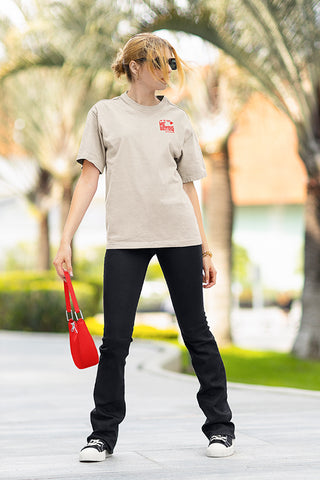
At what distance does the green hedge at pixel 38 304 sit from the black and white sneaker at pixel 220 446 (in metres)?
10.1

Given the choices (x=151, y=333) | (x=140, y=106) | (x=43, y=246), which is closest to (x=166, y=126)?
(x=140, y=106)

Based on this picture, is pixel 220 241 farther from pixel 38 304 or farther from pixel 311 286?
pixel 38 304

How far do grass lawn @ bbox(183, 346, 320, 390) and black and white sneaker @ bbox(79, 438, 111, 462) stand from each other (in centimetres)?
393

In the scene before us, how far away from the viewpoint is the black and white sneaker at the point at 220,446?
368cm

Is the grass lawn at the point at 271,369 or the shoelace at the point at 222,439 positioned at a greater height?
the shoelace at the point at 222,439

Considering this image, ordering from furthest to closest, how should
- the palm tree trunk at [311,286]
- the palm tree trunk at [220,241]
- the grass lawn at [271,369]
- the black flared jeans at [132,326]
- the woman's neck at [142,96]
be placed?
the palm tree trunk at [220,241] < the palm tree trunk at [311,286] < the grass lawn at [271,369] < the woman's neck at [142,96] < the black flared jeans at [132,326]

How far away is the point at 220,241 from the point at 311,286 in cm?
259

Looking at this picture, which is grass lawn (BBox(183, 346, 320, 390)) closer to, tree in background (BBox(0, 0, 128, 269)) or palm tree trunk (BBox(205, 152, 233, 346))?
palm tree trunk (BBox(205, 152, 233, 346))

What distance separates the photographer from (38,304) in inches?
549

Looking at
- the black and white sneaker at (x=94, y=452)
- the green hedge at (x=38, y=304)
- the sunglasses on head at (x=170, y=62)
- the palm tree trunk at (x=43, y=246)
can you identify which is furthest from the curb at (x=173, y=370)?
the palm tree trunk at (x=43, y=246)

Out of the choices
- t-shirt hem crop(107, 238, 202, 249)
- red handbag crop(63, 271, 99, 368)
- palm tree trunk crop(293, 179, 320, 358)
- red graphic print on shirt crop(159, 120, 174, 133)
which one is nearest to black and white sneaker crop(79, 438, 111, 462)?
red handbag crop(63, 271, 99, 368)

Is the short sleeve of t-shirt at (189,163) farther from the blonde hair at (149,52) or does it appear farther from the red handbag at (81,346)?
the red handbag at (81,346)

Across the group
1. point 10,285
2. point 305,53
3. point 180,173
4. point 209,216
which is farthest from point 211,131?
point 180,173

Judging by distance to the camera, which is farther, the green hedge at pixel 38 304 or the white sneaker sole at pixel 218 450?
the green hedge at pixel 38 304
